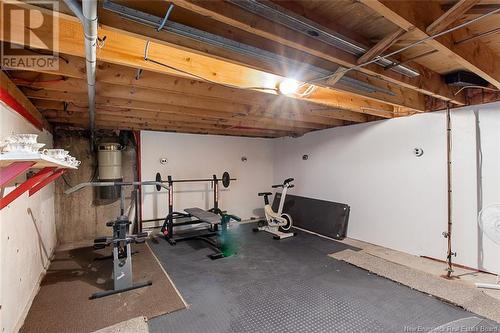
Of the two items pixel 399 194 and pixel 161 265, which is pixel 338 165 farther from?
pixel 161 265

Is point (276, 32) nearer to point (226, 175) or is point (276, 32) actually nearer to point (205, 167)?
point (226, 175)

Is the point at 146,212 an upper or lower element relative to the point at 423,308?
upper

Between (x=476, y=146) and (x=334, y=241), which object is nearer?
(x=476, y=146)

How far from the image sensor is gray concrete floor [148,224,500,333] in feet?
7.06

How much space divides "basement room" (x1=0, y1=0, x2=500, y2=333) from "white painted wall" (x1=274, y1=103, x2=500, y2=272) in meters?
0.02

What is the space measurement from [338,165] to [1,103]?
15.5ft

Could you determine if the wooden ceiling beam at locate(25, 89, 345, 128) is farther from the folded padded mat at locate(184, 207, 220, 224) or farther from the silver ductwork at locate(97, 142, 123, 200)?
the folded padded mat at locate(184, 207, 220, 224)

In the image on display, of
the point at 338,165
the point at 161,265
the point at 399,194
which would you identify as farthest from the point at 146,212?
the point at 399,194

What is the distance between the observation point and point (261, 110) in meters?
3.45

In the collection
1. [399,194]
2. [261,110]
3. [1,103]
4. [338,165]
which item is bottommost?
[399,194]

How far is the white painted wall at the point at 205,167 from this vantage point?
5.12m

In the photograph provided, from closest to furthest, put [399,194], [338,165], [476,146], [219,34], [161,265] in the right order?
1. [219,34]
2. [476,146]
3. [161,265]
4. [399,194]
5. [338,165]

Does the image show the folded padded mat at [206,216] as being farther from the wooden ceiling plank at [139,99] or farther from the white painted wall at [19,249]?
the white painted wall at [19,249]

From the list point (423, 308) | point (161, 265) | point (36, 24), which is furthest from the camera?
point (161, 265)
